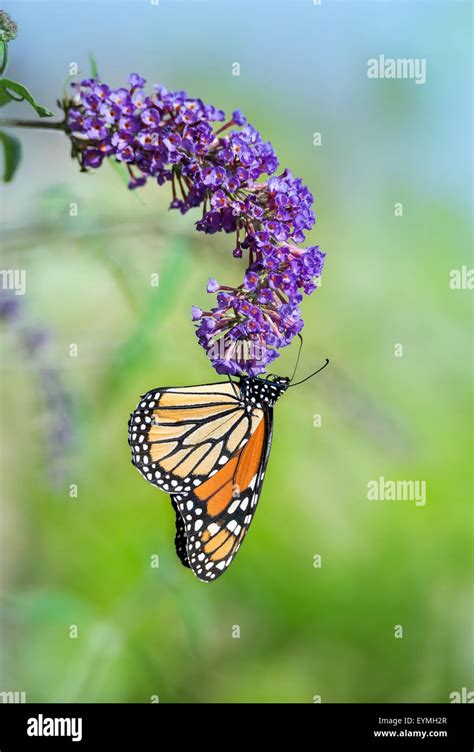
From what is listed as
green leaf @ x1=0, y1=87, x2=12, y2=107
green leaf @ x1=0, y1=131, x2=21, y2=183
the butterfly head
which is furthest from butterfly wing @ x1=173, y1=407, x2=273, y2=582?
green leaf @ x1=0, y1=87, x2=12, y2=107

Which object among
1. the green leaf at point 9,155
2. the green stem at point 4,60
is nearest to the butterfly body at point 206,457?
the green leaf at point 9,155

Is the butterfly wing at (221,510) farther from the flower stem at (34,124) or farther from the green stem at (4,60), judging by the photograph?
the green stem at (4,60)

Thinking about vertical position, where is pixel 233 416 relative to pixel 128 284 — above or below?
below

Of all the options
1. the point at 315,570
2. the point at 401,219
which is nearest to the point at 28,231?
the point at 315,570

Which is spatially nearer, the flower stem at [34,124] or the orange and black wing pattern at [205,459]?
the flower stem at [34,124]

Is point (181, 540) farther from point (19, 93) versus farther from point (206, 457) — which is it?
point (19, 93)

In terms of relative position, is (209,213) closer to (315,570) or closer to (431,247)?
(315,570)
